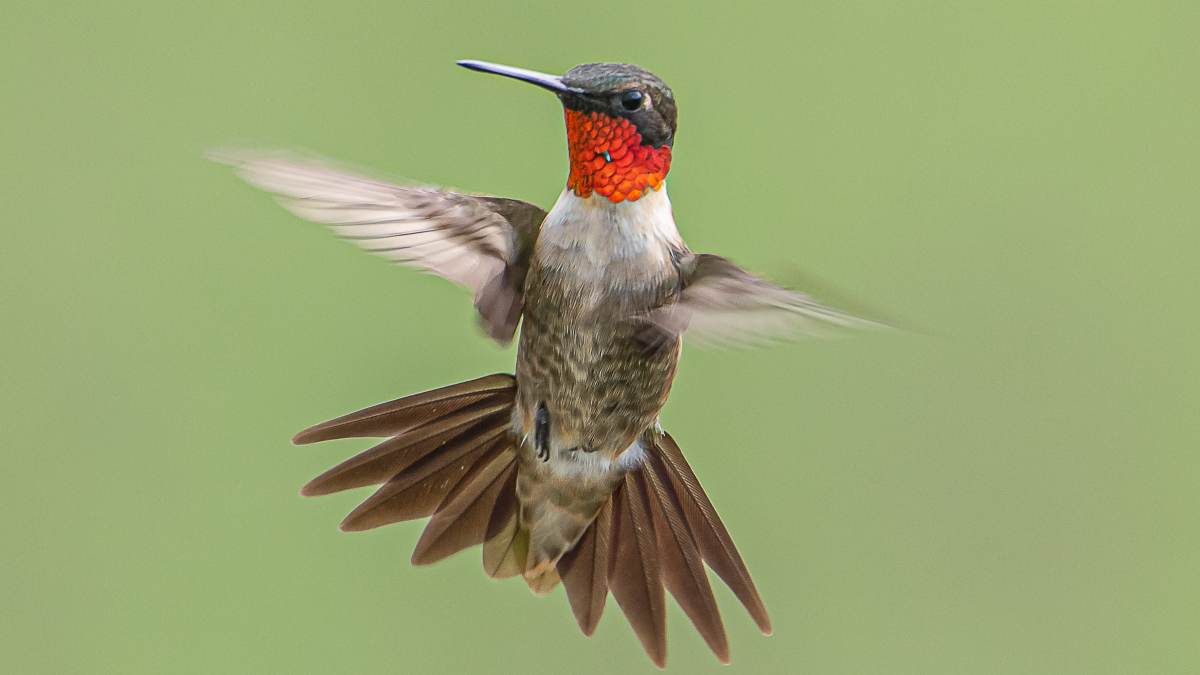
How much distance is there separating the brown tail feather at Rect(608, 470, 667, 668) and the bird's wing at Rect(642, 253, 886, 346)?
343 millimetres

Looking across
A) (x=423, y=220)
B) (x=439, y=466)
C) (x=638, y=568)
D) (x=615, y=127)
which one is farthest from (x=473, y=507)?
(x=615, y=127)

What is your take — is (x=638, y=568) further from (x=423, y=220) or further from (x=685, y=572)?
(x=423, y=220)

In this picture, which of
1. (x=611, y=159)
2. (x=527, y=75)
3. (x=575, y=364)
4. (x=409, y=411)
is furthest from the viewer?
(x=409, y=411)

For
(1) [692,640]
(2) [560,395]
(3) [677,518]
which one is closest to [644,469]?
(3) [677,518]

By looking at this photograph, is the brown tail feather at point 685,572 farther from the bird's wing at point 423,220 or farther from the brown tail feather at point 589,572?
the bird's wing at point 423,220

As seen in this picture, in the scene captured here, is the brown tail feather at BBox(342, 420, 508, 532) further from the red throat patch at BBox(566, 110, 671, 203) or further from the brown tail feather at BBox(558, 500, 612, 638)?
the red throat patch at BBox(566, 110, 671, 203)

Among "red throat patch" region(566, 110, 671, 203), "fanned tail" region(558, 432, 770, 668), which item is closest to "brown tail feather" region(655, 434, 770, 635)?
"fanned tail" region(558, 432, 770, 668)

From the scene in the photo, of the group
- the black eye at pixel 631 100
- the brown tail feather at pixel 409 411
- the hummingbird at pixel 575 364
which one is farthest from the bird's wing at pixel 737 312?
the brown tail feather at pixel 409 411

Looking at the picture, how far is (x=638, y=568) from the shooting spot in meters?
1.21

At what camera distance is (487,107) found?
170 centimetres

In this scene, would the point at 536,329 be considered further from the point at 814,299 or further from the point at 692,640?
the point at 692,640

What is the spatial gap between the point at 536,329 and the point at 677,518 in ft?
0.98

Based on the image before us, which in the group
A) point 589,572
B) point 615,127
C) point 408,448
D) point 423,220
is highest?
point 615,127

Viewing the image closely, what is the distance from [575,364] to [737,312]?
0.81 ft
